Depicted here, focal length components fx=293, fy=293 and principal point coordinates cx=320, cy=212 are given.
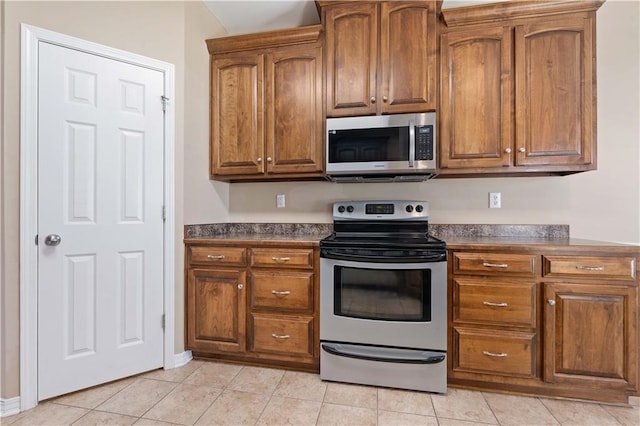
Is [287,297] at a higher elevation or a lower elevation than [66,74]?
lower

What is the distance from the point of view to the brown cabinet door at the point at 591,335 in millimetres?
1609

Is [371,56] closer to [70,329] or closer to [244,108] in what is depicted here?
[244,108]

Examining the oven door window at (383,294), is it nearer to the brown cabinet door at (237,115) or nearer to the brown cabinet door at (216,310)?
the brown cabinet door at (216,310)

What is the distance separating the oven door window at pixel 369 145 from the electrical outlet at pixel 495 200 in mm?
816

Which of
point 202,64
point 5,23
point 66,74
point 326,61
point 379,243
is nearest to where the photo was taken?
point 5,23

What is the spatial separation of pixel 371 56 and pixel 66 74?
74.5 inches

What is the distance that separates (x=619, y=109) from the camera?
2.09m

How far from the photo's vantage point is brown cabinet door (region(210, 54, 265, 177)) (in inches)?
90.2

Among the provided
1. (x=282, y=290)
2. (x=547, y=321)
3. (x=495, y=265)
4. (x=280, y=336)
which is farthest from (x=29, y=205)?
(x=547, y=321)

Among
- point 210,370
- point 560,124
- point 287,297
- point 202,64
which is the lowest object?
point 210,370

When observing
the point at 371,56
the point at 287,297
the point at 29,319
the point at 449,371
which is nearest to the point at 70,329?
the point at 29,319

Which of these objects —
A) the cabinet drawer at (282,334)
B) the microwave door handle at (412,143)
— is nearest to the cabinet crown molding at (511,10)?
the microwave door handle at (412,143)

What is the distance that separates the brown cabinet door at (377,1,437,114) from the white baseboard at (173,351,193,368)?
2265 millimetres

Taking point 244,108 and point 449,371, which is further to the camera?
point 244,108
